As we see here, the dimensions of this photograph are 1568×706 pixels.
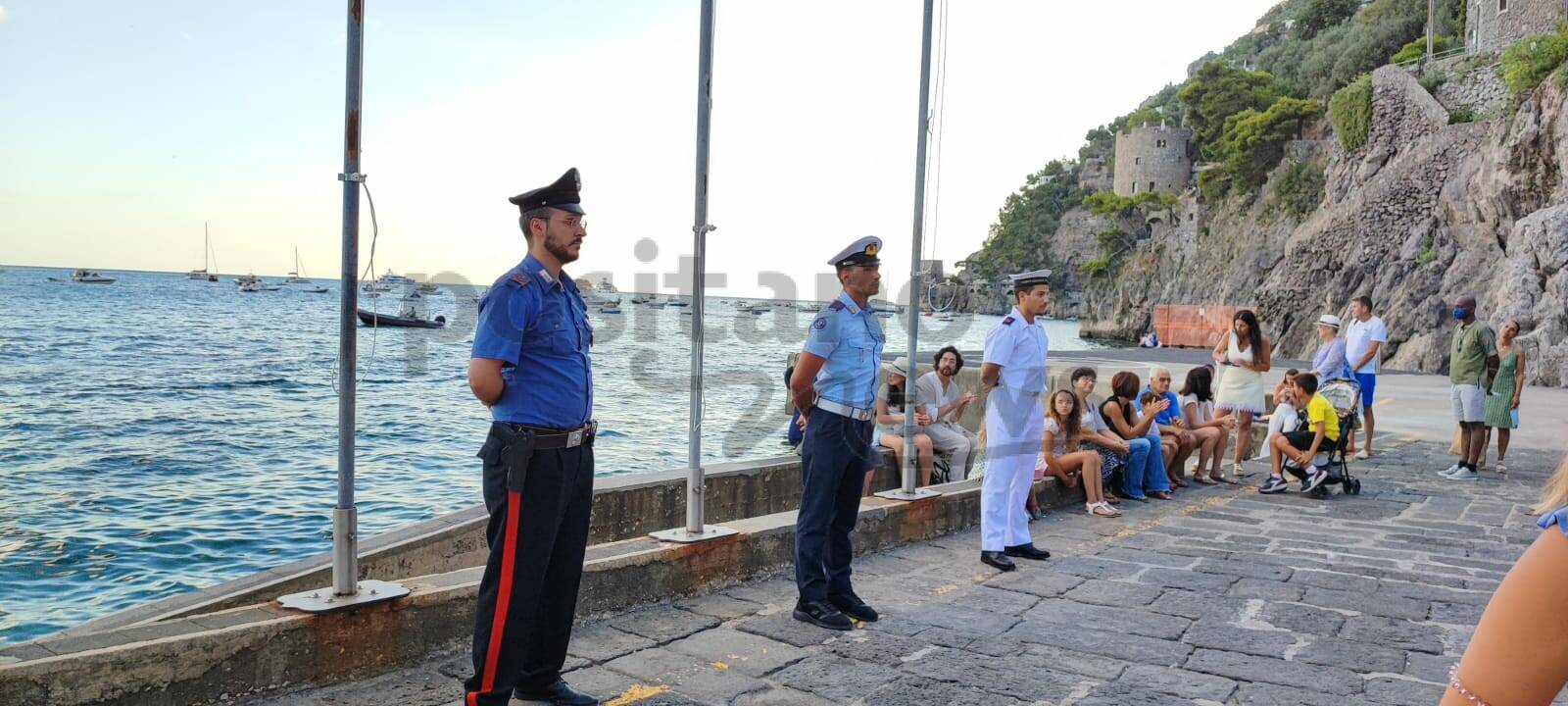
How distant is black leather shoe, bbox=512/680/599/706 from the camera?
3.72m

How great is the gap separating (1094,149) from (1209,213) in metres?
68.2

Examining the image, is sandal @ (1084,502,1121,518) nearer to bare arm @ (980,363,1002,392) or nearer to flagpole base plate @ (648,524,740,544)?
bare arm @ (980,363,1002,392)

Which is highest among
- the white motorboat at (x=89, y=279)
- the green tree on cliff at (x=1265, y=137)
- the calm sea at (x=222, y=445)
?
the green tree on cliff at (x=1265, y=137)

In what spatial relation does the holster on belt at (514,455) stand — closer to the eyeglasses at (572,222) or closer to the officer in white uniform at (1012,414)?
the eyeglasses at (572,222)

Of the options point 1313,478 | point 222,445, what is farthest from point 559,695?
point 222,445

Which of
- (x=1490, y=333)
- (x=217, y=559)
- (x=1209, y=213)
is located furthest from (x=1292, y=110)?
(x=217, y=559)

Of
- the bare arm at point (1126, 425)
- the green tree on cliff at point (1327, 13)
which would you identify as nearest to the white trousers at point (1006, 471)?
the bare arm at point (1126, 425)

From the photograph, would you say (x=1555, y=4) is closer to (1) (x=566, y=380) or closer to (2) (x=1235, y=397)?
(2) (x=1235, y=397)

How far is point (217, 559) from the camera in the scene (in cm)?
1105

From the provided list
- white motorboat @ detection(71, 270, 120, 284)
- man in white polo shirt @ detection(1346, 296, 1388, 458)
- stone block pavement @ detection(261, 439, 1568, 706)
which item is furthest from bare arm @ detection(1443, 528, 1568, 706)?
white motorboat @ detection(71, 270, 120, 284)

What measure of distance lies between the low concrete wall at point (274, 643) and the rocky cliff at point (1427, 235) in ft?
79.2

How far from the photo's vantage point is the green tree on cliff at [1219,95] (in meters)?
72.9

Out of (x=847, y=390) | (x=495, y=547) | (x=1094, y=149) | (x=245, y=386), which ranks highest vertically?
(x=1094, y=149)

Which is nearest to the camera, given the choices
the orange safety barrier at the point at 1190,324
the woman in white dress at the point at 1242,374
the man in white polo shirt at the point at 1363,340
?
the woman in white dress at the point at 1242,374
